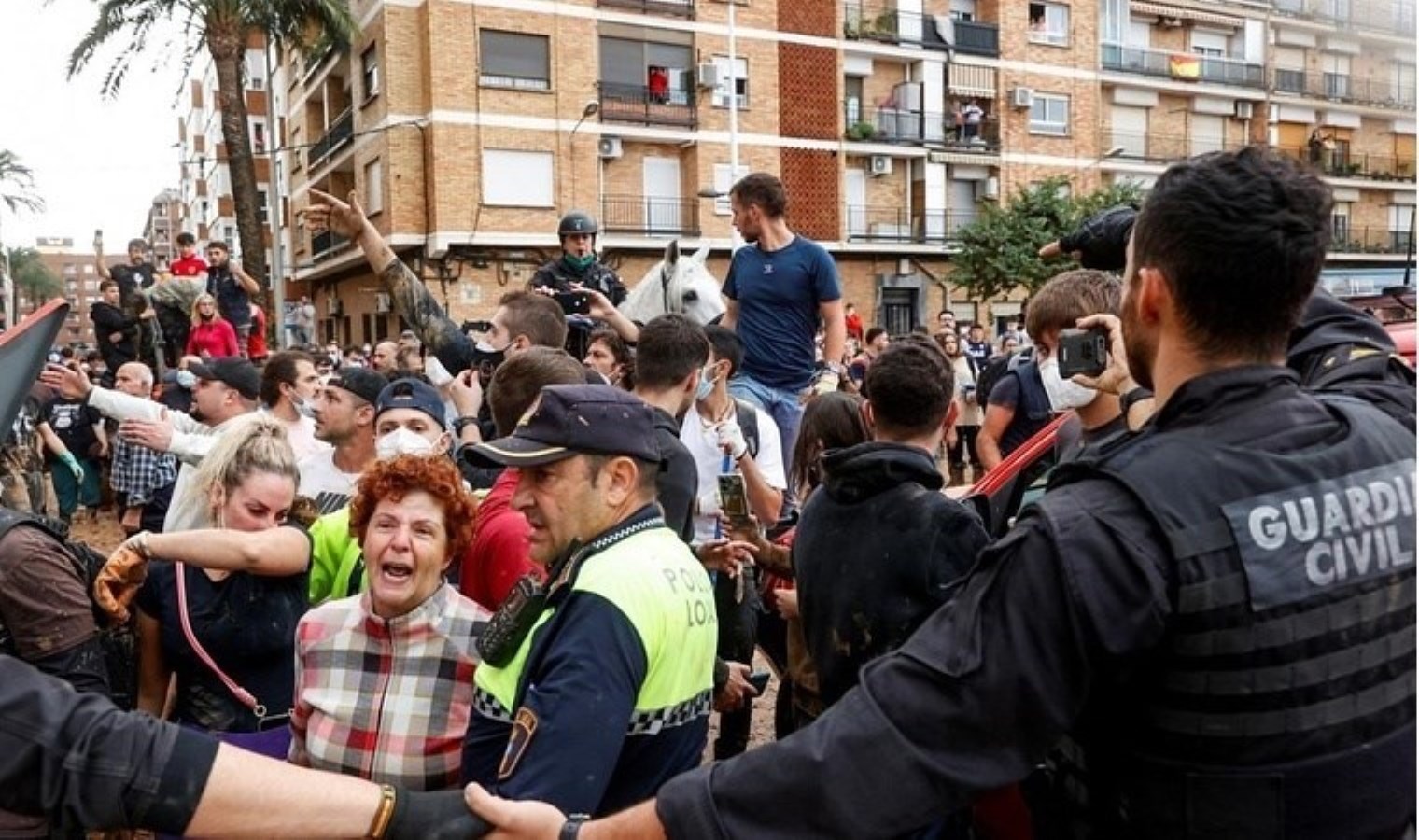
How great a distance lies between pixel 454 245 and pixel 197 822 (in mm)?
25477

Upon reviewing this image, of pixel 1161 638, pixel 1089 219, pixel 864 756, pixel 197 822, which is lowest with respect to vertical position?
pixel 197 822

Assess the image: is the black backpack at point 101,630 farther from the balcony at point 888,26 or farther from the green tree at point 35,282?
the green tree at point 35,282

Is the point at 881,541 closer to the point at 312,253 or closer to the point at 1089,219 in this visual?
the point at 1089,219

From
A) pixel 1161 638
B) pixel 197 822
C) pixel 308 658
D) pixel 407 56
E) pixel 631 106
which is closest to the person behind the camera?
pixel 1161 638

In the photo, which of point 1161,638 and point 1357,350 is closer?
point 1161,638

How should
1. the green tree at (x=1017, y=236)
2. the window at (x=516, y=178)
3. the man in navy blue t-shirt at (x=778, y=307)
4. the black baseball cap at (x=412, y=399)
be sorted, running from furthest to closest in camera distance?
the green tree at (x=1017, y=236) → the window at (x=516, y=178) → the man in navy blue t-shirt at (x=778, y=307) → the black baseball cap at (x=412, y=399)

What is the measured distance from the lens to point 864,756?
1588mm

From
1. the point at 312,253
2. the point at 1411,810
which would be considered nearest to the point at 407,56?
the point at 312,253

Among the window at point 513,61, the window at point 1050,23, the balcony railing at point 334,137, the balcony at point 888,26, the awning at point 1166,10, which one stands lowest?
the balcony railing at point 334,137

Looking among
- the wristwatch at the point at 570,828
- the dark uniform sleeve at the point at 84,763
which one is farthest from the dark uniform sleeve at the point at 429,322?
the wristwatch at the point at 570,828

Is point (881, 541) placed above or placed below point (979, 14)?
below

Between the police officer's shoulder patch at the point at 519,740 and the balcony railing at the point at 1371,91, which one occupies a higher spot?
the balcony railing at the point at 1371,91

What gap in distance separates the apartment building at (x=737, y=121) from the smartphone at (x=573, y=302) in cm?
1821

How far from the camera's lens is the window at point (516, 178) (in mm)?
26594
